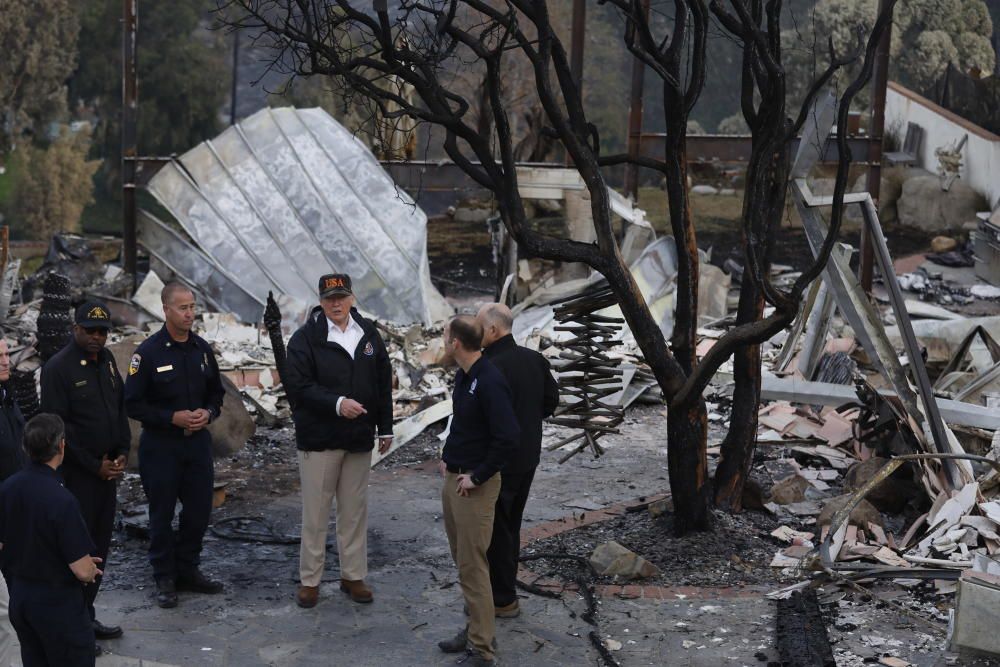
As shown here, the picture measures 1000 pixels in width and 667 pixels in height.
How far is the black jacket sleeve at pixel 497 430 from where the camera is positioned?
589 centimetres

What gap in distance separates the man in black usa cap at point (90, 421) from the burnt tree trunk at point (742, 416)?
385 cm

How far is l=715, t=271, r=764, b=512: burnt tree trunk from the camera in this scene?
7.92 meters

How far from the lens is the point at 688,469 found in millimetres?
7594

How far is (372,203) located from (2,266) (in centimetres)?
506

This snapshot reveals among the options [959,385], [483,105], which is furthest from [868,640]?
[483,105]

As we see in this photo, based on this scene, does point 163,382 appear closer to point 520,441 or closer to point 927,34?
point 520,441

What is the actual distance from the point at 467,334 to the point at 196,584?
2.30 meters

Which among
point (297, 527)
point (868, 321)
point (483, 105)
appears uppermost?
point (483, 105)

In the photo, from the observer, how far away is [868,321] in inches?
348

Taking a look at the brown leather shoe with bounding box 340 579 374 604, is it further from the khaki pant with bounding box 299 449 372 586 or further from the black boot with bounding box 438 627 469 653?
the black boot with bounding box 438 627 469 653

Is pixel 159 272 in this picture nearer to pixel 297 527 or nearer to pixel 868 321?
pixel 297 527

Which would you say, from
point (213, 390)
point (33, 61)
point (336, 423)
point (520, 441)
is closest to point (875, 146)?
point (520, 441)

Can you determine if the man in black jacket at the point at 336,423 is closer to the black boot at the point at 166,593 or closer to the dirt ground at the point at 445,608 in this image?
the dirt ground at the point at 445,608

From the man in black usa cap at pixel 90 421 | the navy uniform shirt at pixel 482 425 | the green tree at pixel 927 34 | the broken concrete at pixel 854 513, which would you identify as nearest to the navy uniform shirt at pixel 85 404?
the man in black usa cap at pixel 90 421
